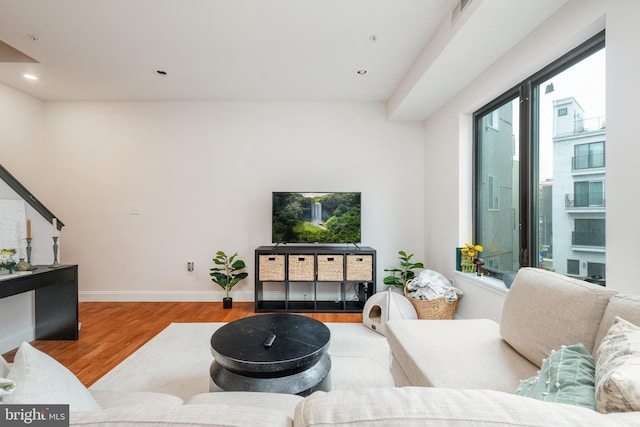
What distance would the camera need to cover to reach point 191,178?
3.95 meters

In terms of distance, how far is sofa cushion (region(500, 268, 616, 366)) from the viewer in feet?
4.02

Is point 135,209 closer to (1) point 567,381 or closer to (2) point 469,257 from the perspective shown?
(2) point 469,257

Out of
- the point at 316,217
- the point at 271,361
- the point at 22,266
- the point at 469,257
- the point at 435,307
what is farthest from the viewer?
the point at 316,217

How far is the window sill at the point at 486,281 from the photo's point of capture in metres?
2.47

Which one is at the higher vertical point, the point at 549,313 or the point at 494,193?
the point at 494,193

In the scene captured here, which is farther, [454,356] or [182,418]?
[454,356]

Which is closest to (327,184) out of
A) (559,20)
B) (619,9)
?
(559,20)

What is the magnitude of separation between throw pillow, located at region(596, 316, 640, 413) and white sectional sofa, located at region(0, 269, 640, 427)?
11 centimetres

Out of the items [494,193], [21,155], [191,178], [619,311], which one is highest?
[21,155]

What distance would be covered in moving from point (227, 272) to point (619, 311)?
142 inches

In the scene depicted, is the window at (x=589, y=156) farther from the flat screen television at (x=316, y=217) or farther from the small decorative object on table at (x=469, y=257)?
the flat screen television at (x=316, y=217)

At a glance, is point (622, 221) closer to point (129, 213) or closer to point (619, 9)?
point (619, 9)

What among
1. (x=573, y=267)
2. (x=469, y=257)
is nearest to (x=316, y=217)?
(x=469, y=257)

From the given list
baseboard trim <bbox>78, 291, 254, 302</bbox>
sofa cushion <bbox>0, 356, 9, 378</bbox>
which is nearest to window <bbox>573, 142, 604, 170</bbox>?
sofa cushion <bbox>0, 356, 9, 378</bbox>
